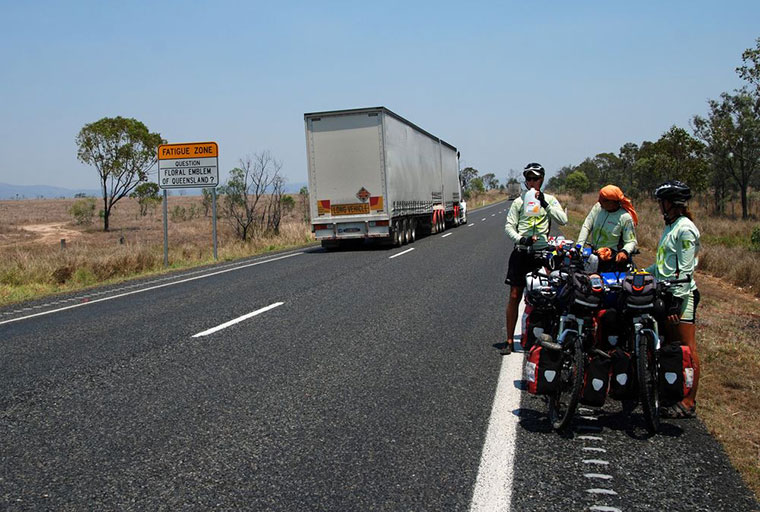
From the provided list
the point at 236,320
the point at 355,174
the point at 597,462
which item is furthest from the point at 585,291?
the point at 355,174

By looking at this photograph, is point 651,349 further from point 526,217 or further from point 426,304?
point 426,304

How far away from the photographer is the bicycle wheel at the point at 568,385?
13.7ft

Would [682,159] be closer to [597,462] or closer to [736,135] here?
[736,135]

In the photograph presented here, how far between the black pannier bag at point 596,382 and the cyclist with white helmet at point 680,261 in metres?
0.63

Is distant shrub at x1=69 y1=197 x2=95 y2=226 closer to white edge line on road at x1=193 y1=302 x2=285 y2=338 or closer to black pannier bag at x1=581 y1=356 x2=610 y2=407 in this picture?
white edge line on road at x1=193 y1=302 x2=285 y2=338

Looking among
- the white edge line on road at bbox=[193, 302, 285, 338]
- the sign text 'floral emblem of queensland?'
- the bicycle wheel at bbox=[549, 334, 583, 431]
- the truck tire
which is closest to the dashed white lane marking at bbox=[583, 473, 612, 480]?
the bicycle wheel at bbox=[549, 334, 583, 431]

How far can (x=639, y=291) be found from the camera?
4223 millimetres

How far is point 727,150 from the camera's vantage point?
137 feet

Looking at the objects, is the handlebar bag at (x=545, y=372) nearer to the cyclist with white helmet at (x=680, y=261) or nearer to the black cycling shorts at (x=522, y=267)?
the cyclist with white helmet at (x=680, y=261)

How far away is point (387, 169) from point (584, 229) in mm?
13758

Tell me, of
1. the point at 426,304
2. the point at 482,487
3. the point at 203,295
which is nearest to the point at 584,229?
the point at 482,487

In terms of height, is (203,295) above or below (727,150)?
below

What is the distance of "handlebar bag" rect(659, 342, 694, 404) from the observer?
416 cm

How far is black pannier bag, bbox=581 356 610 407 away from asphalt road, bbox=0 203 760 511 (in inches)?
9.7
